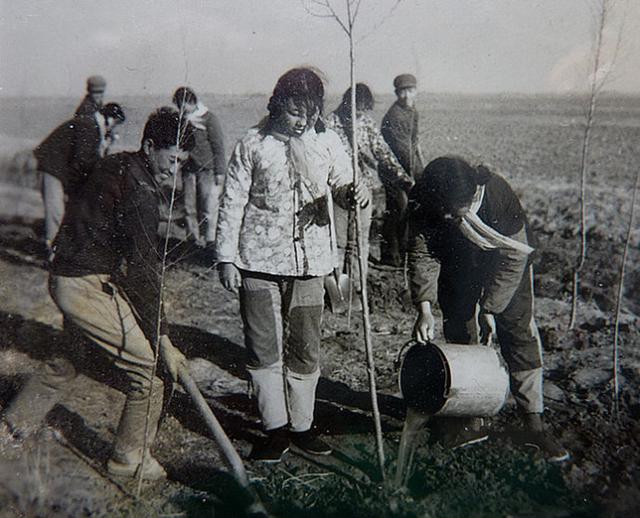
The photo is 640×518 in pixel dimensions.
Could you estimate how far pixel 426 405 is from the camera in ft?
10.7

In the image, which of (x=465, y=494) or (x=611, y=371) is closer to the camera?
(x=465, y=494)

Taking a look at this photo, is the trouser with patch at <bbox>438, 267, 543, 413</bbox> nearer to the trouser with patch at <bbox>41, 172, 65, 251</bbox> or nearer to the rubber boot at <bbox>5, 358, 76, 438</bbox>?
the rubber boot at <bbox>5, 358, 76, 438</bbox>

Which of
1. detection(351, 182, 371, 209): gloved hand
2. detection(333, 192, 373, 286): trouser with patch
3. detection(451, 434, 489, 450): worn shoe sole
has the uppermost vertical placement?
detection(351, 182, 371, 209): gloved hand

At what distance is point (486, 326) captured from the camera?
11.3ft

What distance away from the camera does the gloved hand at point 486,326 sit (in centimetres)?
339

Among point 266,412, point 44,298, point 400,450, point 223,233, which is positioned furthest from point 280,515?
point 44,298

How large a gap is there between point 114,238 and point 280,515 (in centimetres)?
166

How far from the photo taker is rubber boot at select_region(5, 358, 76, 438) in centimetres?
318

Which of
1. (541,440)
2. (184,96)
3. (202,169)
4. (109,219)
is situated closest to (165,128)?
(184,96)

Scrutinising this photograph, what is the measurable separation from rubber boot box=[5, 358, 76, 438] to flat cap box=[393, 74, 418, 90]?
2402 millimetres

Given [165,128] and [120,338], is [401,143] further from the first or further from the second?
[120,338]

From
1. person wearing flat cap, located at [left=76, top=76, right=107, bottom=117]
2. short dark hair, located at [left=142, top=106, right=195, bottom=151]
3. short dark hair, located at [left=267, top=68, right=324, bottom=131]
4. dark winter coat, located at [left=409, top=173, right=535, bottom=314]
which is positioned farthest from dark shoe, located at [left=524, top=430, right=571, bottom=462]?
person wearing flat cap, located at [left=76, top=76, right=107, bottom=117]

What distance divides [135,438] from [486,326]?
205cm

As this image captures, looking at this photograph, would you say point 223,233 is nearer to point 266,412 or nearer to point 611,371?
point 266,412
